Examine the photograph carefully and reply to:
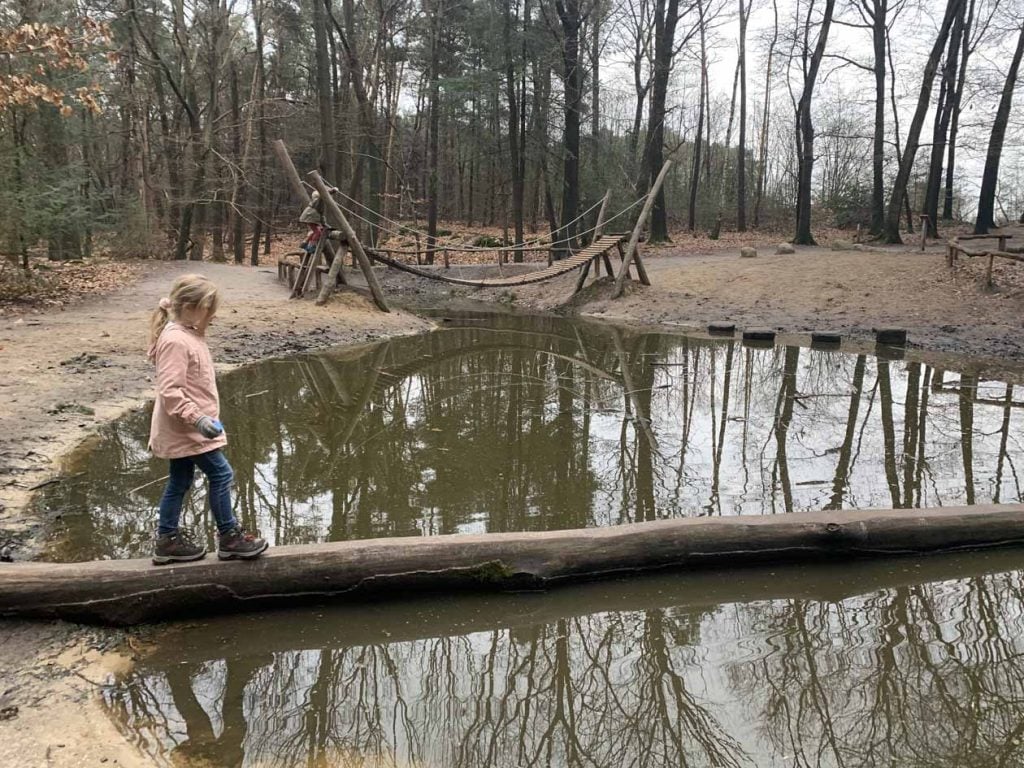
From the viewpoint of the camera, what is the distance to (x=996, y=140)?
19031mm

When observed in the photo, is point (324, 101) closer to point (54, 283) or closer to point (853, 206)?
point (54, 283)

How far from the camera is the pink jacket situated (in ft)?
10.2

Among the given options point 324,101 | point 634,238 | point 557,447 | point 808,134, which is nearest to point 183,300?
point 557,447

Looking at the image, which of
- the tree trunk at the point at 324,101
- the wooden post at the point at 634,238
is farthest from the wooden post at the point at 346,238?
the tree trunk at the point at 324,101

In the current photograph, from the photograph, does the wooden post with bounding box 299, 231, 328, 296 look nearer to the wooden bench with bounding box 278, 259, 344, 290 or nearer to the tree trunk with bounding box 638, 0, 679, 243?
the wooden bench with bounding box 278, 259, 344, 290

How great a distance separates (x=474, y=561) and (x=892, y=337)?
10199 mm

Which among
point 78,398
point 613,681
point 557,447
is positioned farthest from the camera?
point 78,398

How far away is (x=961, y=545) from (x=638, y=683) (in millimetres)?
2317

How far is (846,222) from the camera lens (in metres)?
28.6

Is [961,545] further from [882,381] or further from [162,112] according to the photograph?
[162,112]

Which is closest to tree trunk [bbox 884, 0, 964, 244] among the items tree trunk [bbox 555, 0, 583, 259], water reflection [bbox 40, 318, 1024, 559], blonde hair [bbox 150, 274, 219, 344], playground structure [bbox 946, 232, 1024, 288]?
playground structure [bbox 946, 232, 1024, 288]

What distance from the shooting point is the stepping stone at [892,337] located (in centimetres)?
1148

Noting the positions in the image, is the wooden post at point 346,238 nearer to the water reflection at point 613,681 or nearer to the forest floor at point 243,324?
the forest floor at point 243,324

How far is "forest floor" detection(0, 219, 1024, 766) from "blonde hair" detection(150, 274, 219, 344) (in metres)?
1.35
